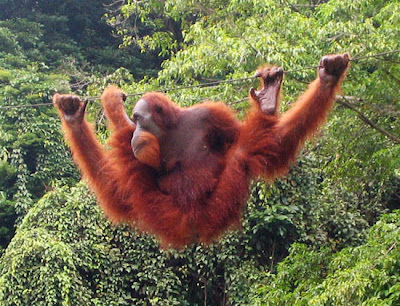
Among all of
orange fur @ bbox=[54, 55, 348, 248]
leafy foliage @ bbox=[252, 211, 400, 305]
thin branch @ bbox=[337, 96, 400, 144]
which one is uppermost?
thin branch @ bbox=[337, 96, 400, 144]

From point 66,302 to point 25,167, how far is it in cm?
354

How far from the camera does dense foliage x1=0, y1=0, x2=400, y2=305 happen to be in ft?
18.2

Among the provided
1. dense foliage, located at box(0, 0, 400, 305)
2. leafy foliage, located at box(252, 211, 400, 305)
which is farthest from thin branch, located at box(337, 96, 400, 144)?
leafy foliage, located at box(252, 211, 400, 305)

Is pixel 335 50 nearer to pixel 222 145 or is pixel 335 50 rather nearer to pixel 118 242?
pixel 222 145

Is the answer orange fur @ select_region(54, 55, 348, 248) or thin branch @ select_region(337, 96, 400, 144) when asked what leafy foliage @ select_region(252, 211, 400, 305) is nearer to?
thin branch @ select_region(337, 96, 400, 144)

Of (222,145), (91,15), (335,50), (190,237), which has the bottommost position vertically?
(190,237)

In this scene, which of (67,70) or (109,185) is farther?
(67,70)

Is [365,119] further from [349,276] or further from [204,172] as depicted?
[204,172]

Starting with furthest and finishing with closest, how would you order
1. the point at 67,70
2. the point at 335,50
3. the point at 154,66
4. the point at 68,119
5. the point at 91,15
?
the point at 91,15, the point at 154,66, the point at 67,70, the point at 335,50, the point at 68,119

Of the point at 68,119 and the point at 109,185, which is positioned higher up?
the point at 68,119

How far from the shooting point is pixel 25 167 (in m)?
9.83

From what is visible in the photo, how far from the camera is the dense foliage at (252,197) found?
18.2ft

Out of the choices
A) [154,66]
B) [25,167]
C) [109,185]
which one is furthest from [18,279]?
[154,66]

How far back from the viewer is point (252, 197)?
7676mm
